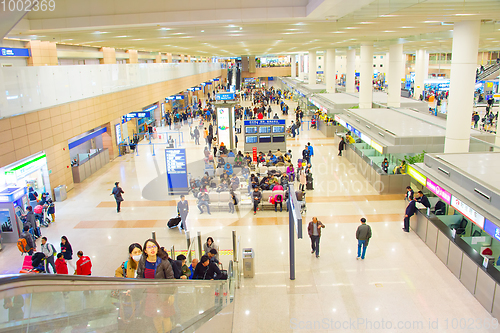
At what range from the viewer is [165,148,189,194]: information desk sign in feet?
46.4

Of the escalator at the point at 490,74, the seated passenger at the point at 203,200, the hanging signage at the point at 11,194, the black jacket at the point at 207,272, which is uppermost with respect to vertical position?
the escalator at the point at 490,74

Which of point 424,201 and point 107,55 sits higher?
point 107,55

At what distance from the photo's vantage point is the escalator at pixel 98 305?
102 inches

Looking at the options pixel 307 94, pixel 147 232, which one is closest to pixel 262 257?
pixel 147 232

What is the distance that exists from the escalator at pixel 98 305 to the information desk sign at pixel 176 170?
9.49m

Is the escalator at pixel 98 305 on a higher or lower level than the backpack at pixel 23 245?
higher

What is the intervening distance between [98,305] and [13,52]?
12967 mm

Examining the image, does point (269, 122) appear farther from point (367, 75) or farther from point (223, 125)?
point (367, 75)

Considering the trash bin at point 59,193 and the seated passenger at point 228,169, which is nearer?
the trash bin at point 59,193

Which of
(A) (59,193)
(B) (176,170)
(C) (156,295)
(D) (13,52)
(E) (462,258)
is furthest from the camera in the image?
(A) (59,193)

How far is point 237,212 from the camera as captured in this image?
41.6 ft

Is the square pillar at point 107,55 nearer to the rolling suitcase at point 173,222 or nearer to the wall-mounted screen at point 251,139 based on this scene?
the wall-mounted screen at point 251,139

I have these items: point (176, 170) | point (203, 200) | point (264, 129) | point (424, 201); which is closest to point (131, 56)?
point (264, 129)

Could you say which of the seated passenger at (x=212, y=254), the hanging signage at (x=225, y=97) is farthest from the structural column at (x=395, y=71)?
the seated passenger at (x=212, y=254)
